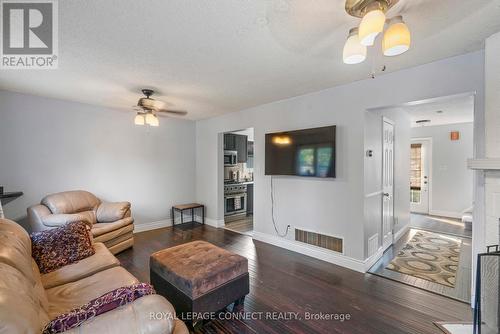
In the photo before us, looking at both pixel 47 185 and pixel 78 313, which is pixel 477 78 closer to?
pixel 78 313

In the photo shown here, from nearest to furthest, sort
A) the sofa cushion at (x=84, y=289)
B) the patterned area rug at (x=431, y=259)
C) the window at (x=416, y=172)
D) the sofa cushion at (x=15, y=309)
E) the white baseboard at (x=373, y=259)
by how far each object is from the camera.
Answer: the sofa cushion at (x=15, y=309), the sofa cushion at (x=84, y=289), the patterned area rug at (x=431, y=259), the white baseboard at (x=373, y=259), the window at (x=416, y=172)

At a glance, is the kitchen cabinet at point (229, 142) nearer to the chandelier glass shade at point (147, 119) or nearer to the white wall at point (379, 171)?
the chandelier glass shade at point (147, 119)

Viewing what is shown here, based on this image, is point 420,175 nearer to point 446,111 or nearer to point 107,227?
point 446,111

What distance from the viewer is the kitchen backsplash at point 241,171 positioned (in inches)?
233

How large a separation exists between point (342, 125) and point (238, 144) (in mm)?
3454

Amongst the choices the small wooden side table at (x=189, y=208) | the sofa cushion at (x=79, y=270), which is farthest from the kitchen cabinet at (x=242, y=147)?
the sofa cushion at (x=79, y=270)

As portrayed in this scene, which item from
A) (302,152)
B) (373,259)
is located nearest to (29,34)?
(302,152)

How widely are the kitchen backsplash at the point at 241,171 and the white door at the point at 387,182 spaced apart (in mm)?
3625

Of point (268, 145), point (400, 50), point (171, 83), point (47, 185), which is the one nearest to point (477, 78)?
point (400, 50)

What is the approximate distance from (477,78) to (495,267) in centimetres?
178

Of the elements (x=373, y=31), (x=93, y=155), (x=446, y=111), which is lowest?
(x=93, y=155)

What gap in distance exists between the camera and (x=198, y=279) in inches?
74.1

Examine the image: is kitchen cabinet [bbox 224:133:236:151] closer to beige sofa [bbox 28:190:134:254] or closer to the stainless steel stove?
the stainless steel stove

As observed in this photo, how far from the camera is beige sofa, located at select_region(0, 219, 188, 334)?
2.91ft
